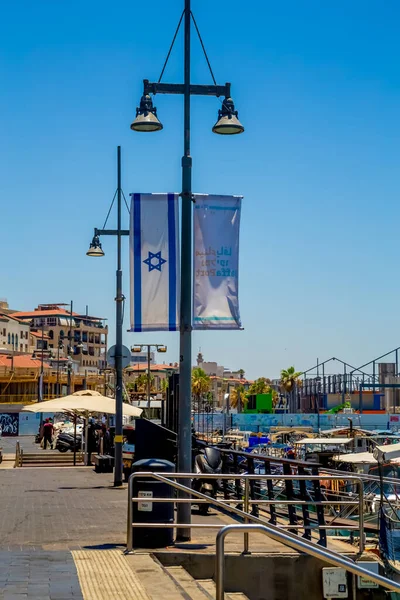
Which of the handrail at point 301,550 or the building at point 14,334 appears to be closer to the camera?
the handrail at point 301,550

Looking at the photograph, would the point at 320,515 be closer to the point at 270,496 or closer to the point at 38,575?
the point at 270,496

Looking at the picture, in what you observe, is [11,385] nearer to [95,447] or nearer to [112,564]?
[95,447]

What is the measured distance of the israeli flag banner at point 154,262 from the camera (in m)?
12.8

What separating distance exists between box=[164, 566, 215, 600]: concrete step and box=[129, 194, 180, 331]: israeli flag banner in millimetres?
3506

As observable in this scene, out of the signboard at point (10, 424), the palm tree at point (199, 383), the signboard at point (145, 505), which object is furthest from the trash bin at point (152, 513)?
the palm tree at point (199, 383)

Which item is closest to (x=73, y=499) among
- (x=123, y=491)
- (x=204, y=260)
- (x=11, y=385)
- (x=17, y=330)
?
(x=123, y=491)

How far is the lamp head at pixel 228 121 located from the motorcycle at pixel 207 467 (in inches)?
267

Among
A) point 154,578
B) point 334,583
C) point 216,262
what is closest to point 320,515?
point 334,583

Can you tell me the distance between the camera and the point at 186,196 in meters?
13.0

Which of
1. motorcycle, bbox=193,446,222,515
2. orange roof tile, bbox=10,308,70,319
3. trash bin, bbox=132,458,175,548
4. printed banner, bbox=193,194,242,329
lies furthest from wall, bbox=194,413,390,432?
orange roof tile, bbox=10,308,70,319

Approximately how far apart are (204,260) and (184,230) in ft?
1.81

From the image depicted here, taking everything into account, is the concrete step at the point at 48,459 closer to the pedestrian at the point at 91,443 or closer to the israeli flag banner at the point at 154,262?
the pedestrian at the point at 91,443

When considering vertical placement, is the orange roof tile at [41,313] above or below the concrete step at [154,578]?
above

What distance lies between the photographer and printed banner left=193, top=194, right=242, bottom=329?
12906 mm
